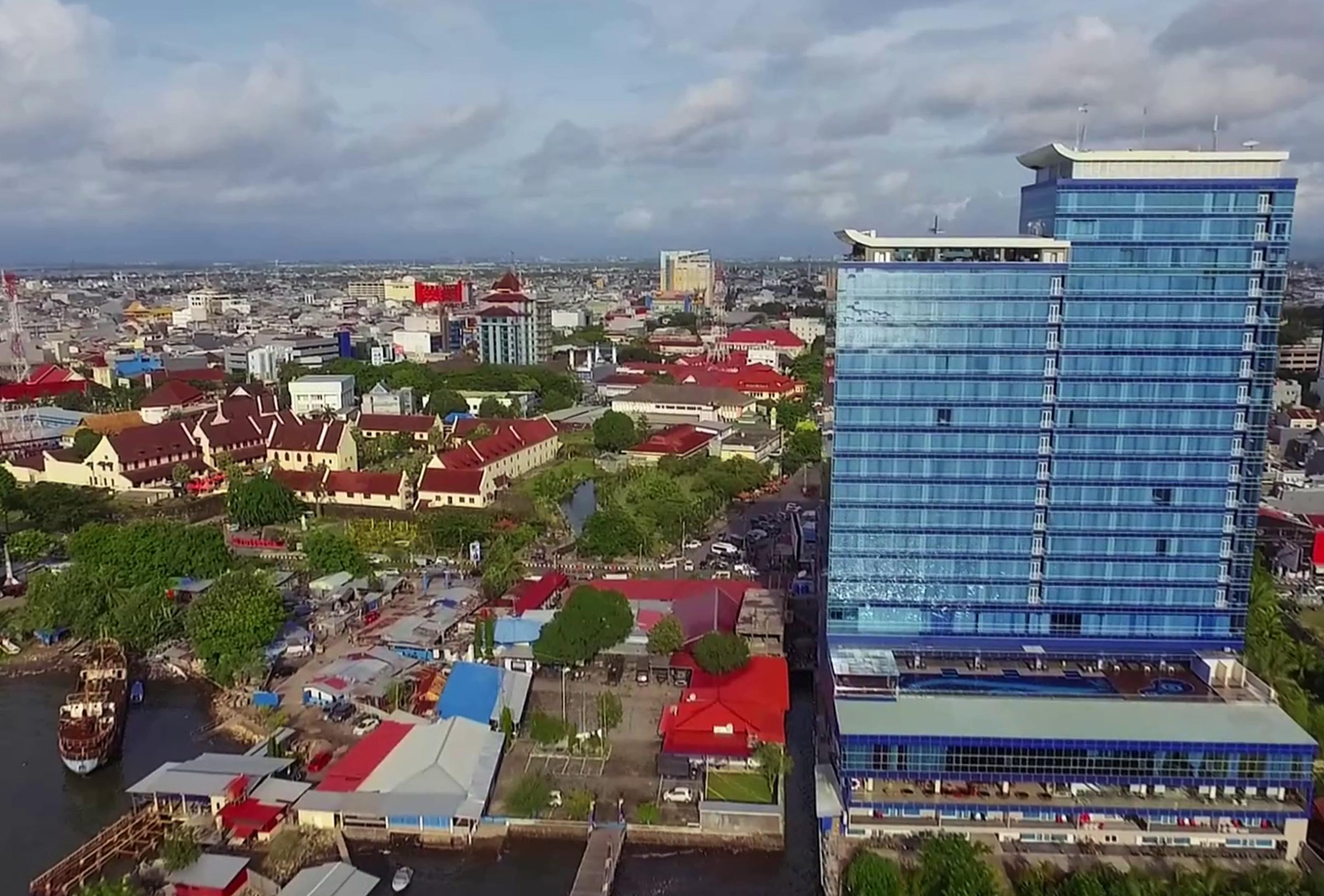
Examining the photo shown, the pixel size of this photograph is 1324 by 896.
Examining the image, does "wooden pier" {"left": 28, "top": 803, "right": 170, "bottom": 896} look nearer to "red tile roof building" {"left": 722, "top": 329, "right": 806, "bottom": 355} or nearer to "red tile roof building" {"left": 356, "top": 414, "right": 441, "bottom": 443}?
"red tile roof building" {"left": 356, "top": 414, "right": 441, "bottom": 443}

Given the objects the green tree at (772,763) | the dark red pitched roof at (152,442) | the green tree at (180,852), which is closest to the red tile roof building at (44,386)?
the dark red pitched roof at (152,442)

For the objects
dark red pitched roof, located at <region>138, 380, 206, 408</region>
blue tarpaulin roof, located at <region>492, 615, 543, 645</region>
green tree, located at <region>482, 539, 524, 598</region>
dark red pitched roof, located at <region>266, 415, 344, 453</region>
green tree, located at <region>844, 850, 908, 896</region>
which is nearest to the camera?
green tree, located at <region>844, 850, 908, 896</region>

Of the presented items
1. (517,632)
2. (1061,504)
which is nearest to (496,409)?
(517,632)

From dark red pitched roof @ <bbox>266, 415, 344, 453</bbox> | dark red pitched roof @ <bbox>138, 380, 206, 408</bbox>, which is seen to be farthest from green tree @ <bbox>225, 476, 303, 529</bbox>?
Result: dark red pitched roof @ <bbox>138, 380, 206, 408</bbox>

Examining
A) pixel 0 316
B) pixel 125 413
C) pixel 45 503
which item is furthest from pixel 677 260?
pixel 45 503

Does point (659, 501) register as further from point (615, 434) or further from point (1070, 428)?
point (1070, 428)

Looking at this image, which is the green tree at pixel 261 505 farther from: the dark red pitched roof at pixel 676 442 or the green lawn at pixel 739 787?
the green lawn at pixel 739 787
